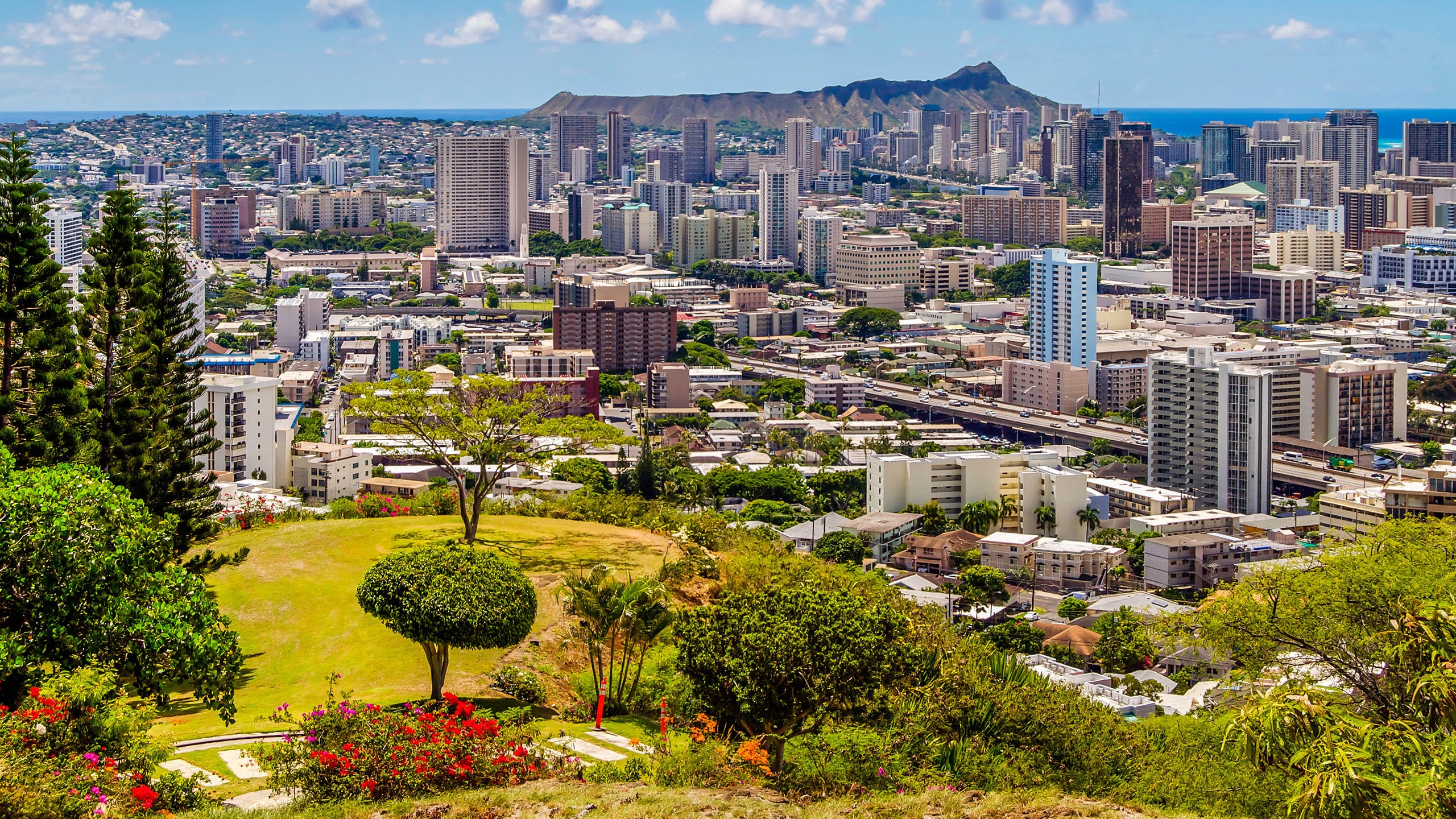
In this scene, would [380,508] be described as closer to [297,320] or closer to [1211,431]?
[1211,431]

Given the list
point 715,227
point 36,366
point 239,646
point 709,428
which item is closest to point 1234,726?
point 239,646

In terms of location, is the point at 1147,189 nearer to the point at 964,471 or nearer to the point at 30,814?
the point at 964,471

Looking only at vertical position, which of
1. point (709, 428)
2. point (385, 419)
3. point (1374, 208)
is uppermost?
point (1374, 208)

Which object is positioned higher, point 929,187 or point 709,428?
point 929,187

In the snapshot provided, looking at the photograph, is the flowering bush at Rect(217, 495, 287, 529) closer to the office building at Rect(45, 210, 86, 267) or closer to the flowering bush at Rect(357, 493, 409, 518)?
the flowering bush at Rect(357, 493, 409, 518)

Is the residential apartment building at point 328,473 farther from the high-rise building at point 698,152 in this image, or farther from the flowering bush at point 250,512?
the high-rise building at point 698,152

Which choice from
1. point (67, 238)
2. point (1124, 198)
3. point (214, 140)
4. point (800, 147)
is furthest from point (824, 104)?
point (67, 238)

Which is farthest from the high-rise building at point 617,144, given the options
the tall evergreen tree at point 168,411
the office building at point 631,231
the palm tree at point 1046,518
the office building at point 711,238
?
the tall evergreen tree at point 168,411
